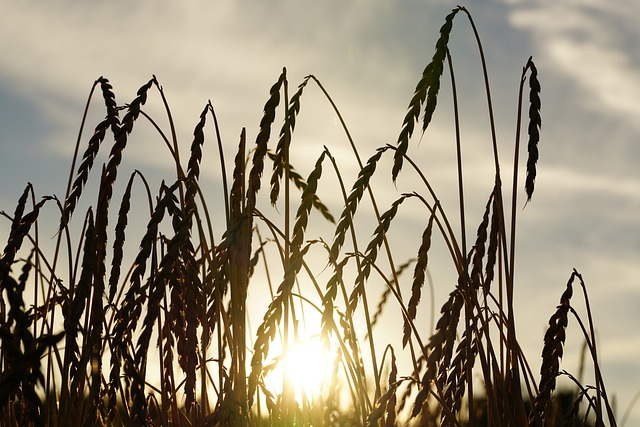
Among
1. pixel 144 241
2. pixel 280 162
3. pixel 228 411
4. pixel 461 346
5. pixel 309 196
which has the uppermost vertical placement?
pixel 280 162

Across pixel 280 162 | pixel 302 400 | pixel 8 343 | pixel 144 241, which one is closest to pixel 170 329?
pixel 302 400

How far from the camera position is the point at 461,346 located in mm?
2070

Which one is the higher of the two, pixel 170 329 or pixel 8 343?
pixel 170 329

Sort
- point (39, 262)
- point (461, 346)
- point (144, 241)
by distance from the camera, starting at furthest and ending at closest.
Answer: point (39, 262) → point (461, 346) → point (144, 241)

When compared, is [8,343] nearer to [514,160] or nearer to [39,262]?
[514,160]

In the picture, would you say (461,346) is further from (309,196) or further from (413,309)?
(309,196)

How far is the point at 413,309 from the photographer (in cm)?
213

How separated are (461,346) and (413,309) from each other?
0.16m

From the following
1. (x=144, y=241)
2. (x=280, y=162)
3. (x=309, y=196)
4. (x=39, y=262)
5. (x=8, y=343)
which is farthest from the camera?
(x=39, y=262)

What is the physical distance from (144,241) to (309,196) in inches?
16.4

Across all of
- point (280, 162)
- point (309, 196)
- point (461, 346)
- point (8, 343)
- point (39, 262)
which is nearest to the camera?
point (8, 343)

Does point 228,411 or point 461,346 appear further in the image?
point 461,346

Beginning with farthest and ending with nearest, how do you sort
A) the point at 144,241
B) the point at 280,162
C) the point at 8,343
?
the point at 280,162 → the point at 144,241 → the point at 8,343

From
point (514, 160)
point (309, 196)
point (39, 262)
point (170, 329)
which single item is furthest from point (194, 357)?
point (39, 262)
